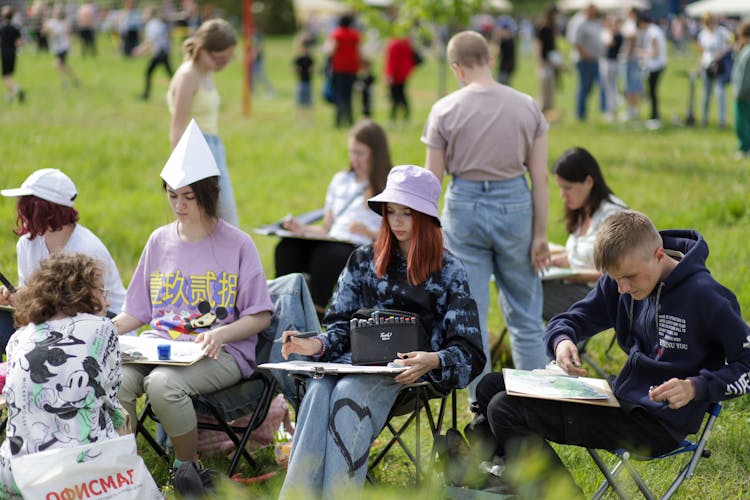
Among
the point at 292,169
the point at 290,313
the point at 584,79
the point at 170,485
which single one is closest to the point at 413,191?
the point at 290,313

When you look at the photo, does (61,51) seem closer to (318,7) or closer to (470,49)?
(470,49)

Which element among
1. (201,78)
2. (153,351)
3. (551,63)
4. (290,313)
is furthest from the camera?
(551,63)

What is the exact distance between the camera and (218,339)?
4.45 metres

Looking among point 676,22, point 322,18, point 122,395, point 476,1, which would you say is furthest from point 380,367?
point 322,18

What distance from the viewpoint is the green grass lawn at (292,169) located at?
5422 millimetres

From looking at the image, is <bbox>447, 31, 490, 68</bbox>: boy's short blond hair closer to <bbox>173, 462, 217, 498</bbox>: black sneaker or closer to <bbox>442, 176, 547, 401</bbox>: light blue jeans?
<bbox>442, 176, 547, 401</bbox>: light blue jeans

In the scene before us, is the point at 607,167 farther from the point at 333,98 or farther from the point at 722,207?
the point at 333,98

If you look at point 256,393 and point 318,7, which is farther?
point 318,7

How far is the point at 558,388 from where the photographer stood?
388 centimetres


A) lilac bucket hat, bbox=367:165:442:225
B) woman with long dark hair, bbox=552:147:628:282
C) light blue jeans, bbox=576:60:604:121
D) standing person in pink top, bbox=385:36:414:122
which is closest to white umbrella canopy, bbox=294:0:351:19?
light blue jeans, bbox=576:60:604:121

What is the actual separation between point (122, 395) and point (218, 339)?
0.48 metres

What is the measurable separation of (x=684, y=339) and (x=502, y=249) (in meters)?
1.64

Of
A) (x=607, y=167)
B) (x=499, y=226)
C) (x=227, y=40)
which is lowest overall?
(x=607, y=167)

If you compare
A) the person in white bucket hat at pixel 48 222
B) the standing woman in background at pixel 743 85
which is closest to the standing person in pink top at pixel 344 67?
the standing woman in background at pixel 743 85
